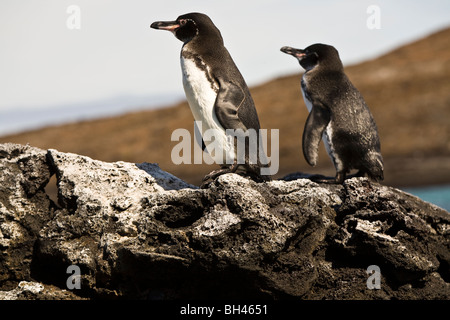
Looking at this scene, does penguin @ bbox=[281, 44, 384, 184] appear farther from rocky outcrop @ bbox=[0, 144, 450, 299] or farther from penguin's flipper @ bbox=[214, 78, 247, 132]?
penguin's flipper @ bbox=[214, 78, 247, 132]

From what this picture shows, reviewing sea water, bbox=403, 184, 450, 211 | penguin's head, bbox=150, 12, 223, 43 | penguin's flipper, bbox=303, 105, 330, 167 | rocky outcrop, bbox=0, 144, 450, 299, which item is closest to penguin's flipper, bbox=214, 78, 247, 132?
penguin's head, bbox=150, 12, 223, 43

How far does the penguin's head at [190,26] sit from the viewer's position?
5211 millimetres

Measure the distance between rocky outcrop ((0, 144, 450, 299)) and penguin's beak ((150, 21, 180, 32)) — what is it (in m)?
1.27

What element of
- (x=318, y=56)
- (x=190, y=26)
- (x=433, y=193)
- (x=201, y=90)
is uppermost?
(x=190, y=26)

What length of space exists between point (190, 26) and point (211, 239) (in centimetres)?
198

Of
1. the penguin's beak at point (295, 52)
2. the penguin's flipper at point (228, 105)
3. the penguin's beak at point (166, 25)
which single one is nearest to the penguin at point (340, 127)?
the penguin's beak at point (295, 52)

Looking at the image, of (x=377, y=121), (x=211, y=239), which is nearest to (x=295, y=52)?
(x=211, y=239)

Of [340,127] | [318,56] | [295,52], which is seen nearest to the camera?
[340,127]

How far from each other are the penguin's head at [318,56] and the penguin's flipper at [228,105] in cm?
113

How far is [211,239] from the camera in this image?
4.15m

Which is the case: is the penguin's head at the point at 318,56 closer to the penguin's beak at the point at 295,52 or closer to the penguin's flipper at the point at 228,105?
the penguin's beak at the point at 295,52

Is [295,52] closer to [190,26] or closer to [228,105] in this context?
[190,26]

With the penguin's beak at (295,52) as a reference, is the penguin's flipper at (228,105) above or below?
below
